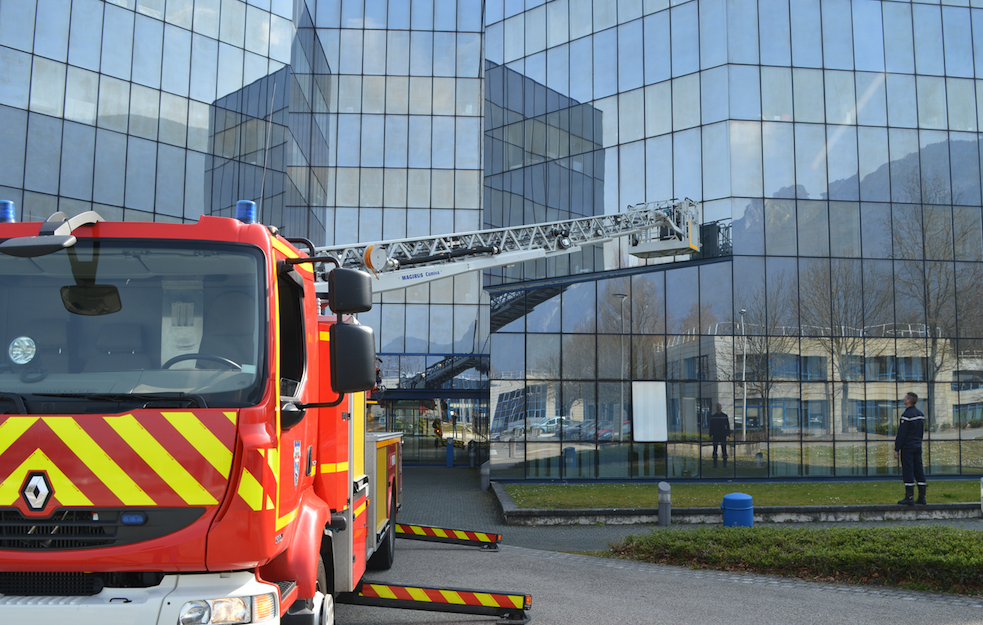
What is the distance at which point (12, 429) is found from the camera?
360cm

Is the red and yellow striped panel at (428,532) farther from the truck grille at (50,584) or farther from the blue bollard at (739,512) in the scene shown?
the truck grille at (50,584)

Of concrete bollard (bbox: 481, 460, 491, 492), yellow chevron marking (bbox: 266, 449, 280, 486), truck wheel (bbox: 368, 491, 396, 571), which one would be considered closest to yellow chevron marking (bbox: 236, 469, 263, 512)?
yellow chevron marking (bbox: 266, 449, 280, 486)

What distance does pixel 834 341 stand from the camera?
22.7 meters

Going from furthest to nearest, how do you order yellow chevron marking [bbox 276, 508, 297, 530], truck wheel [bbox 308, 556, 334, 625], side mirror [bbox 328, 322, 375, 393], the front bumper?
truck wheel [bbox 308, 556, 334, 625] → side mirror [bbox 328, 322, 375, 393] → yellow chevron marking [bbox 276, 508, 297, 530] → the front bumper

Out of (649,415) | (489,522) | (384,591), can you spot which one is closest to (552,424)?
(649,415)

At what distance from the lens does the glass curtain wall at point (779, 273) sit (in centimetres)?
2197

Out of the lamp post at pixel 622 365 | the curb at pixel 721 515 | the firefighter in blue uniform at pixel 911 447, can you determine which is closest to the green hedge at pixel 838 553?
the curb at pixel 721 515

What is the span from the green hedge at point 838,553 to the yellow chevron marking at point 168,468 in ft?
25.6

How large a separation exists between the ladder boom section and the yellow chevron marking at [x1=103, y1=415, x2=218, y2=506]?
27.3 ft

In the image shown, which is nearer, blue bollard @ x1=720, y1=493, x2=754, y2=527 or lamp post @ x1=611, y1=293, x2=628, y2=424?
blue bollard @ x1=720, y1=493, x2=754, y2=527

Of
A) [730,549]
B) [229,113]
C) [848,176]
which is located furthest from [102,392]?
[229,113]

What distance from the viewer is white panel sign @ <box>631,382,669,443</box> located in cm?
2192

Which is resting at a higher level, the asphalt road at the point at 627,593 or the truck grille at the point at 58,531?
the truck grille at the point at 58,531

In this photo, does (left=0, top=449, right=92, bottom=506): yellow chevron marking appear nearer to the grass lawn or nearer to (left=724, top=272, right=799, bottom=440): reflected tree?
the grass lawn
